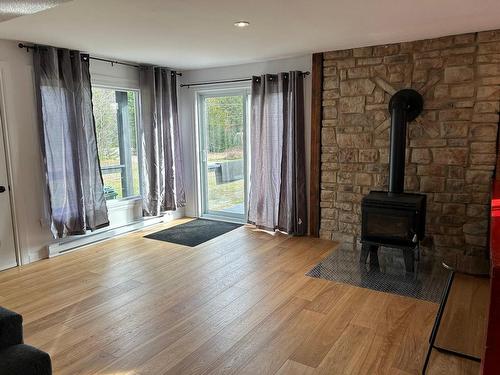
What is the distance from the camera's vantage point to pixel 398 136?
3719 millimetres

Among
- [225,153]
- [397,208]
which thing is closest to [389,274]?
[397,208]

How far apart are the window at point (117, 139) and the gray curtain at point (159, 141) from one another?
0.54 feet

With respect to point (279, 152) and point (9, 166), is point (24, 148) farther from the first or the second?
point (279, 152)

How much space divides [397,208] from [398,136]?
726mm

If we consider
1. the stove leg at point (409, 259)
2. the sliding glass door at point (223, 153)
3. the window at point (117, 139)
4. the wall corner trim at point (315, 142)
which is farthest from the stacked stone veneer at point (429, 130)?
the window at point (117, 139)

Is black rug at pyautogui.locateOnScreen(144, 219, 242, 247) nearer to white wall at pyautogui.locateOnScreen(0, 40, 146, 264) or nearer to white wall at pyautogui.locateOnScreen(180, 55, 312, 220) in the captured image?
white wall at pyautogui.locateOnScreen(180, 55, 312, 220)

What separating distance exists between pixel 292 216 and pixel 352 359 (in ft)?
8.55

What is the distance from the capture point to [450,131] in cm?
380

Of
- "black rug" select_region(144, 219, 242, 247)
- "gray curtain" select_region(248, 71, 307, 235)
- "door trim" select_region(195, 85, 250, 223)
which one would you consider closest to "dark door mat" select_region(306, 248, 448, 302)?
"gray curtain" select_region(248, 71, 307, 235)

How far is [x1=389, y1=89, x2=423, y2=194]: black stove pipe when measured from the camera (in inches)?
147

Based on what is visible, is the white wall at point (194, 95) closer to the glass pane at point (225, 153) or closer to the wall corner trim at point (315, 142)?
the wall corner trim at point (315, 142)

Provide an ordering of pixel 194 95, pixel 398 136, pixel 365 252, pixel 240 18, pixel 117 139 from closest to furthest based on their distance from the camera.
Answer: pixel 240 18 → pixel 398 136 → pixel 365 252 → pixel 117 139 → pixel 194 95

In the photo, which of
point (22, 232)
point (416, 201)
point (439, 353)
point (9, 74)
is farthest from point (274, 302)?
point (9, 74)

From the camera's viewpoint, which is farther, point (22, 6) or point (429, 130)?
point (429, 130)
